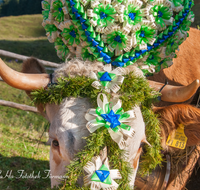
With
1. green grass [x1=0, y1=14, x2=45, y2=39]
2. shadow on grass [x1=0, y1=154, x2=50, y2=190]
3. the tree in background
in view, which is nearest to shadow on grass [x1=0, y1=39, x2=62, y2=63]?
green grass [x1=0, y1=14, x2=45, y2=39]

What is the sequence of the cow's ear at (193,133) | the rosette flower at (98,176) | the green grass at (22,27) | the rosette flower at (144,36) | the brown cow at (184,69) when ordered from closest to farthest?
the rosette flower at (98,176), the rosette flower at (144,36), the cow's ear at (193,133), the brown cow at (184,69), the green grass at (22,27)

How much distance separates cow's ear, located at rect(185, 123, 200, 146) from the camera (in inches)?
94.8

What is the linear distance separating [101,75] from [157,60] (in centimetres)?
77

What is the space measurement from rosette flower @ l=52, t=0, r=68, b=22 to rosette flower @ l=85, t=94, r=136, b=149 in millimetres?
884

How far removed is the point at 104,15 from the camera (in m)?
1.94

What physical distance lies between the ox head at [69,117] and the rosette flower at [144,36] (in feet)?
0.83

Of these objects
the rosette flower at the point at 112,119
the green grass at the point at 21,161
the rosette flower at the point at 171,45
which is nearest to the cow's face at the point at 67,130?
the rosette flower at the point at 112,119

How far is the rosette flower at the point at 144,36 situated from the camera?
205 centimetres

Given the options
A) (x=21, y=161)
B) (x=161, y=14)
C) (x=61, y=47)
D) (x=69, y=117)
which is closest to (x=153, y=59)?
(x=161, y=14)

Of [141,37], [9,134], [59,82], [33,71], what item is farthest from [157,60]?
[9,134]

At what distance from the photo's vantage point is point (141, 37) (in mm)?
2096

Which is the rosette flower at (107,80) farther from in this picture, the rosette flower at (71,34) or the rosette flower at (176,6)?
the rosette flower at (176,6)

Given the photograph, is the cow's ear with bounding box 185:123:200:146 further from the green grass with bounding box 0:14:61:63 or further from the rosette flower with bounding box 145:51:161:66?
the green grass with bounding box 0:14:61:63

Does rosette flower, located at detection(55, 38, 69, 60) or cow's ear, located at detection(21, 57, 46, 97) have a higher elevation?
rosette flower, located at detection(55, 38, 69, 60)
